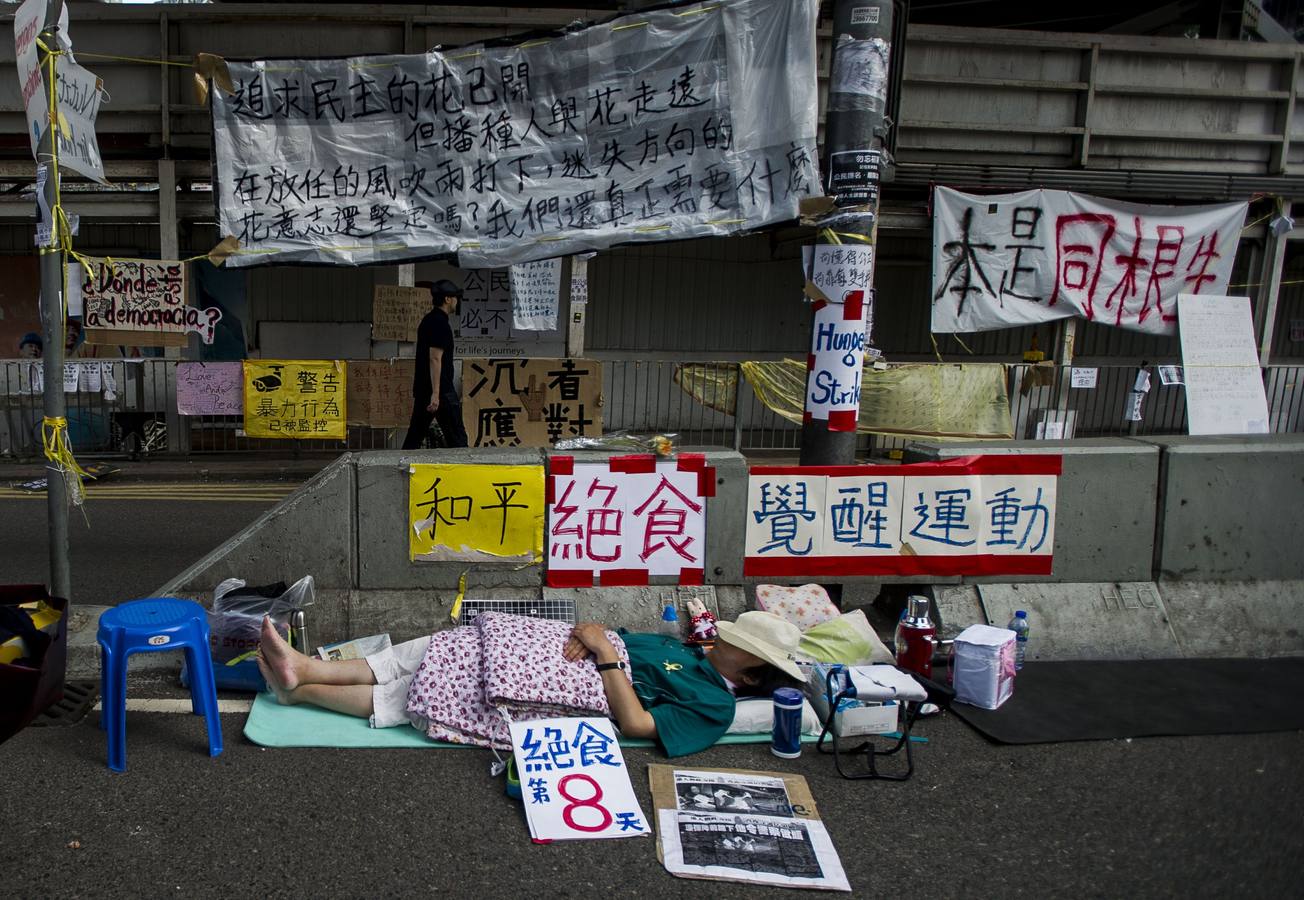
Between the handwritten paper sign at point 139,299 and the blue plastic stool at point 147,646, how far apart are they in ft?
25.8

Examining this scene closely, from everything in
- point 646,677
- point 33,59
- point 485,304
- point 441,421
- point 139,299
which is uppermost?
point 33,59

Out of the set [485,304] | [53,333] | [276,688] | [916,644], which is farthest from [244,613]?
[485,304]

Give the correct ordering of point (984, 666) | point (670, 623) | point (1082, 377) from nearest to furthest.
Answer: point (984, 666) → point (670, 623) → point (1082, 377)

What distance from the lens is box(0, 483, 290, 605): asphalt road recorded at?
263 inches

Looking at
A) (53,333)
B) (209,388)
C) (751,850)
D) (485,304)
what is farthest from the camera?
(485,304)

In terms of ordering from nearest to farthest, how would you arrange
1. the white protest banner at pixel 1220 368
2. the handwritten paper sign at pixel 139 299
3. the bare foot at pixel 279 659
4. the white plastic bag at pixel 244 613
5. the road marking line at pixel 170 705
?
the bare foot at pixel 279 659
the road marking line at pixel 170 705
the white plastic bag at pixel 244 613
the white protest banner at pixel 1220 368
the handwritten paper sign at pixel 139 299

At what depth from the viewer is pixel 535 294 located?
10.9 metres

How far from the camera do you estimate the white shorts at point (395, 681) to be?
4332 millimetres

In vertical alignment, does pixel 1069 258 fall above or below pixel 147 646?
above

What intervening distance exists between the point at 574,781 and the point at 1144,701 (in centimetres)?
305

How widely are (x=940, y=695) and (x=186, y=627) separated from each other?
3455 mm

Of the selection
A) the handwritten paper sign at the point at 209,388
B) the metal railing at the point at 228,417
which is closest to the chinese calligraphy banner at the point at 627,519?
the metal railing at the point at 228,417

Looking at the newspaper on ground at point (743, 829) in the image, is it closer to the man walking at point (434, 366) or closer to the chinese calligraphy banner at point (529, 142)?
the chinese calligraphy banner at point (529, 142)

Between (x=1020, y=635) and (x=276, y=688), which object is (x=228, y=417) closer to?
(x=276, y=688)
